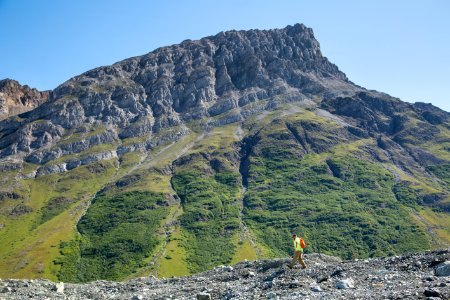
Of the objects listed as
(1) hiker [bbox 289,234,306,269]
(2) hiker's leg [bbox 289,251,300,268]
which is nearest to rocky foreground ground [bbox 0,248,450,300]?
(2) hiker's leg [bbox 289,251,300,268]

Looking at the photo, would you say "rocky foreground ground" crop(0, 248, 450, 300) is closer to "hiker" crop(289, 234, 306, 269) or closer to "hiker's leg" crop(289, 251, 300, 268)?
"hiker's leg" crop(289, 251, 300, 268)

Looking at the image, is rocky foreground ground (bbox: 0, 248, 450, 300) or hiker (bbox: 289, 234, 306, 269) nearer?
rocky foreground ground (bbox: 0, 248, 450, 300)

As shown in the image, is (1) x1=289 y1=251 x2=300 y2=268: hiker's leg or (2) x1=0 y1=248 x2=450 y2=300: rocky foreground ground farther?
(1) x1=289 y1=251 x2=300 y2=268: hiker's leg

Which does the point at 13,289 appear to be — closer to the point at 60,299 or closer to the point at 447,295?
the point at 60,299

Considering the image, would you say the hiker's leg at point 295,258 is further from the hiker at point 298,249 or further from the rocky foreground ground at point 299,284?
the rocky foreground ground at point 299,284

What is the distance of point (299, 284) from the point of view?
104 feet

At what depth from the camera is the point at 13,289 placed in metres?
38.8

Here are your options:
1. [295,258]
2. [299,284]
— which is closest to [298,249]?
[295,258]

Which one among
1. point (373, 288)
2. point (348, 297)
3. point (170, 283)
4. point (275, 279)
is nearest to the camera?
point (348, 297)

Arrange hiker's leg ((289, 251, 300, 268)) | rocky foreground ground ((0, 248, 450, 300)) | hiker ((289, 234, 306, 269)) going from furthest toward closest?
1. hiker's leg ((289, 251, 300, 268))
2. hiker ((289, 234, 306, 269))
3. rocky foreground ground ((0, 248, 450, 300))

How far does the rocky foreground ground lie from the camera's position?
86.7ft

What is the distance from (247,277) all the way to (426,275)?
52.1 ft

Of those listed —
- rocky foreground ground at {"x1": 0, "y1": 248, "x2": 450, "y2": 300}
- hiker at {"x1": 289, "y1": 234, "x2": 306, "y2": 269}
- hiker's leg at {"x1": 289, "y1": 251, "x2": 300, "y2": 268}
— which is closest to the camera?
rocky foreground ground at {"x1": 0, "y1": 248, "x2": 450, "y2": 300}

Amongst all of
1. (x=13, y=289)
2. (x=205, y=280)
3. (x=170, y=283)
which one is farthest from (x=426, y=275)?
(x=13, y=289)
